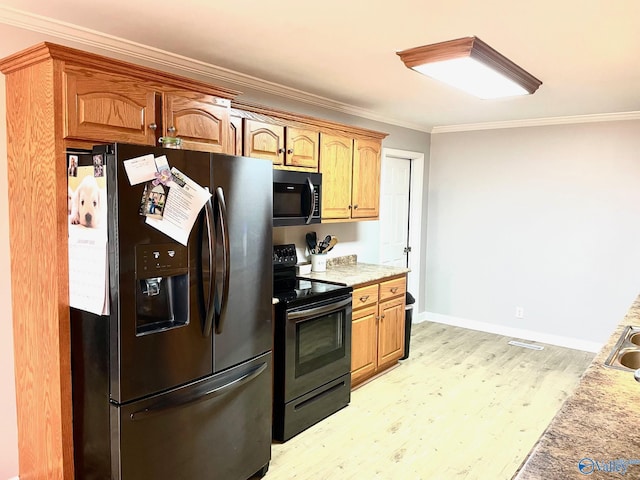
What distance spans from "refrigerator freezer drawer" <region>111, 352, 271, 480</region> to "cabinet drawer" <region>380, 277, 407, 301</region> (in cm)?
156

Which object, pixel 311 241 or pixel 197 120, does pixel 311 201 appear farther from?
pixel 197 120

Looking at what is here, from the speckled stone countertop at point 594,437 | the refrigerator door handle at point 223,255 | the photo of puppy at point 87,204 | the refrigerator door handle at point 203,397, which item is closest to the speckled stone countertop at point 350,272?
the refrigerator door handle at point 203,397

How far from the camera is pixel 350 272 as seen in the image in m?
4.04

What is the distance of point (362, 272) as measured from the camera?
4043mm

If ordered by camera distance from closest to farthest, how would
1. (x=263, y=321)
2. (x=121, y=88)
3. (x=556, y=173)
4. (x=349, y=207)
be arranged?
(x=121, y=88)
(x=263, y=321)
(x=349, y=207)
(x=556, y=173)

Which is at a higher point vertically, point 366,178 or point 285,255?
point 366,178

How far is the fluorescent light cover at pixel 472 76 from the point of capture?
8.79 feet

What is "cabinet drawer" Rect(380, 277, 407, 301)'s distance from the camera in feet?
13.0

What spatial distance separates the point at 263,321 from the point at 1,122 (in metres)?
1.57

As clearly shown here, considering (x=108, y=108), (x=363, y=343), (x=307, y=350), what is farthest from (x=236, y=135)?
(x=363, y=343)

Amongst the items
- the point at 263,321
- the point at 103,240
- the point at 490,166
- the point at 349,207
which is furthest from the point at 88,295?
the point at 490,166

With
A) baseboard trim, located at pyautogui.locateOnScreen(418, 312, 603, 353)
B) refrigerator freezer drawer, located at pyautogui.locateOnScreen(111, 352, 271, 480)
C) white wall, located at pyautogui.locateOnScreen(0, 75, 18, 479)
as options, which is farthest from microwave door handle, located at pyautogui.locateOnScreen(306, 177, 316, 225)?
baseboard trim, located at pyautogui.locateOnScreen(418, 312, 603, 353)

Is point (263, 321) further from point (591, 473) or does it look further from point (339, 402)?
point (591, 473)

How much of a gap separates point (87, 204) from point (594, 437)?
197 cm
